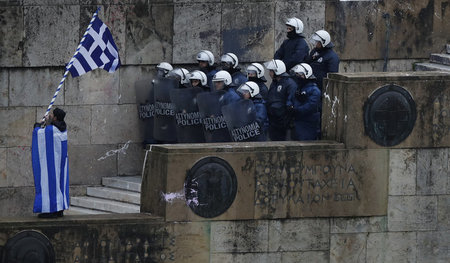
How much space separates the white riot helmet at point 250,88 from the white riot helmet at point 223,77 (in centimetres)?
61

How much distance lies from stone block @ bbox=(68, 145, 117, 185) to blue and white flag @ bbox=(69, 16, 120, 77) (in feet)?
8.57

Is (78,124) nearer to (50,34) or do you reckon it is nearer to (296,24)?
(50,34)

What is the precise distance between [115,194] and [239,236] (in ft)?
11.2

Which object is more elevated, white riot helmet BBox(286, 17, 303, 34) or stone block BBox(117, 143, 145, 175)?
white riot helmet BBox(286, 17, 303, 34)

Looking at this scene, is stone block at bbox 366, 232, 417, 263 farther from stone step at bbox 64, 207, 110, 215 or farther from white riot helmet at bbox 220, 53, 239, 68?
stone step at bbox 64, 207, 110, 215

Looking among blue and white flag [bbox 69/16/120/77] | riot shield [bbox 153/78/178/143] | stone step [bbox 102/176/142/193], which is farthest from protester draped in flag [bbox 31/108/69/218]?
riot shield [bbox 153/78/178/143]

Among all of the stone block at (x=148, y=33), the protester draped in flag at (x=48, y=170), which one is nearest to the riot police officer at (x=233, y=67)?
the stone block at (x=148, y=33)

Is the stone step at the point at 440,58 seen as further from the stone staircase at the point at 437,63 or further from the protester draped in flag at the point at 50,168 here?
the protester draped in flag at the point at 50,168

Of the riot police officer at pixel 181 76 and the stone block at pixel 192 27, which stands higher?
the stone block at pixel 192 27

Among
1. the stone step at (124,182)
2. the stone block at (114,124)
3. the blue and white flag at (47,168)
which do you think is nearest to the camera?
the blue and white flag at (47,168)

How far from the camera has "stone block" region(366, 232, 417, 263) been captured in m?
21.8

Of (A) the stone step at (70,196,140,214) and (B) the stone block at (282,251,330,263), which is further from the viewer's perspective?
(A) the stone step at (70,196,140,214)

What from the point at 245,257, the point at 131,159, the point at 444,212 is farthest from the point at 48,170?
the point at 444,212

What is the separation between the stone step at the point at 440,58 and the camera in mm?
25570
